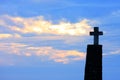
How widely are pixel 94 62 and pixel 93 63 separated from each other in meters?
0.07

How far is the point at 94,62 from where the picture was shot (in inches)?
665

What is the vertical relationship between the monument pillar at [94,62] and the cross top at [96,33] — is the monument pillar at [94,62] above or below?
below

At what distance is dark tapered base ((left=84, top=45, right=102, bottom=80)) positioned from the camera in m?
16.6

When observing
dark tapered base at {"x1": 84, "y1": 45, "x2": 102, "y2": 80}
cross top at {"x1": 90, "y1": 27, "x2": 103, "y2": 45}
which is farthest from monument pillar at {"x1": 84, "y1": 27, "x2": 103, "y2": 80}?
cross top at {"x1": 90, "y1": 27, "x2": 103, "y2": 45}

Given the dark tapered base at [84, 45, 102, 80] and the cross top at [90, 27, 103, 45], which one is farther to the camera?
the cross top at [90, 27, 103, 45]

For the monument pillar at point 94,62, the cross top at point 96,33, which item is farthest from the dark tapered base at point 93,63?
the cross top at point 96,33

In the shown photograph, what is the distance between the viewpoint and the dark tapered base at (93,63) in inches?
655

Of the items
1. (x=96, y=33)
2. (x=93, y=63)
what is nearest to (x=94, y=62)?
(x=93, y=63)

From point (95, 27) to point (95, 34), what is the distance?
1.42 ft

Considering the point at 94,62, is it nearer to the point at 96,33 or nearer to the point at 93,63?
the point at 93,63

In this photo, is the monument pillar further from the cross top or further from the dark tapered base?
the cross top

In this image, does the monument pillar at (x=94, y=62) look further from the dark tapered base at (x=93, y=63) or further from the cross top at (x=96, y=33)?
the cross top at (x=96, y=33)

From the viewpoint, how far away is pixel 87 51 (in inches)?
674

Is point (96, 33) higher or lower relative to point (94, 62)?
higher
